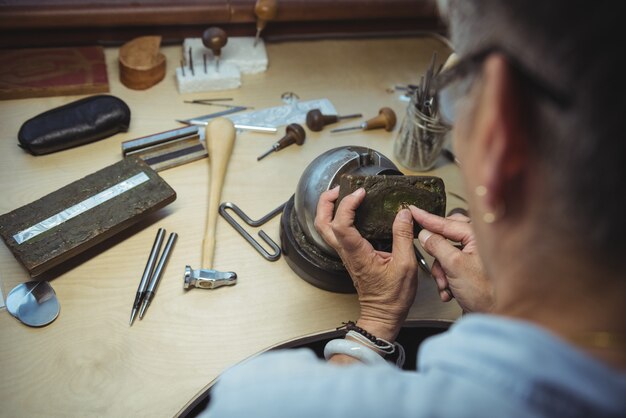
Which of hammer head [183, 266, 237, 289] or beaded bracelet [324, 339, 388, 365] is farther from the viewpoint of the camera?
hammer head [183, 266, 237, 289]

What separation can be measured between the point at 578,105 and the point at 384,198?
57cm

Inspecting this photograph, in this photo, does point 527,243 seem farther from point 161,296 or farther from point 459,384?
point 161,296

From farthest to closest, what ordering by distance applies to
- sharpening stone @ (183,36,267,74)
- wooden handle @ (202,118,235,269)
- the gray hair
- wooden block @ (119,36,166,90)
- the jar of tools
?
sharpening stone @ (183,36,267,74) < wooden block @ (119,36,166,90) < the jar of tools < wooden handle @ (202,118,235,269) < the gray hair

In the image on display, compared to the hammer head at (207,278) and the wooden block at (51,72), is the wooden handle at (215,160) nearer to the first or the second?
the hammer head at (207,278)

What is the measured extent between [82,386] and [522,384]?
0.77 metres

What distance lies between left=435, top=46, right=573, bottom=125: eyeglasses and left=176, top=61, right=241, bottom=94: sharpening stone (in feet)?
3.19

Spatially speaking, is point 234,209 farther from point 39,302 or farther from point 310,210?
point 39,302

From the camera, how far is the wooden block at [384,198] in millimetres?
990

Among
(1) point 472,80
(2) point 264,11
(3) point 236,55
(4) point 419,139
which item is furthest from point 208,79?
(1) point 472,80

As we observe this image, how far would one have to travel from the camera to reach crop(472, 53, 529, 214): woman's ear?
49cm

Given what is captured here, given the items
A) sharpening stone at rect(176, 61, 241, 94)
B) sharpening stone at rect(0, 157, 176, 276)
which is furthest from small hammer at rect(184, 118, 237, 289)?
sharpening stone at rect(176, 61, 241, 94)

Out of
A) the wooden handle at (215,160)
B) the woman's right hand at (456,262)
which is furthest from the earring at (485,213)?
the wooden handle at (215,160)

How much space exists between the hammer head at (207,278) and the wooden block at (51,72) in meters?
0.72

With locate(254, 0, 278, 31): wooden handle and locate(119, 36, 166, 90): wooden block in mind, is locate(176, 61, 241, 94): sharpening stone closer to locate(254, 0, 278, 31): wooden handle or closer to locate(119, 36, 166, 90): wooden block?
locate(119, 36, 166, 90): wooden block
